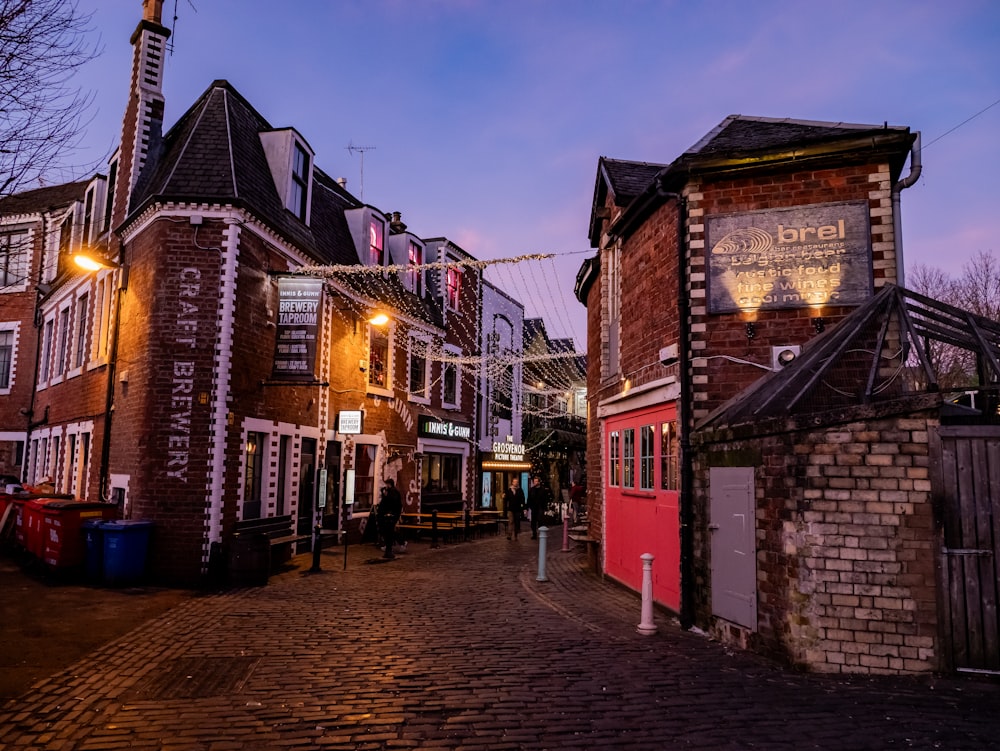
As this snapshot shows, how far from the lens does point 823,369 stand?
7.33m

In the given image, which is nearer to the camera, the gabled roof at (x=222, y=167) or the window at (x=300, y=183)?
the gabled roof at (x=222, y=167)

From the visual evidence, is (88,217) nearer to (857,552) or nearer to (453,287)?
(453,287)

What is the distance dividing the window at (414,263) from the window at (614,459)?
11.6m

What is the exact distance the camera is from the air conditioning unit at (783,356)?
8617 mm

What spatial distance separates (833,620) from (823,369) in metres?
2.54

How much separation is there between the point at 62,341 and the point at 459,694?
18.6 meters

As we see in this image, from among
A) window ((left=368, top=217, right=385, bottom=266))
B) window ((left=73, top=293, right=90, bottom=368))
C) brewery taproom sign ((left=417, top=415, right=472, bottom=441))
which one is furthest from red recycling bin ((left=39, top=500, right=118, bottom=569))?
brewery taproom sign ((left=417, top=415, right=472, bottom=441))

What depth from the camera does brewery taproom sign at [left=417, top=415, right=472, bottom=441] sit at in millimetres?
22594

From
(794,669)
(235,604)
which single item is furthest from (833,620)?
(235,604)

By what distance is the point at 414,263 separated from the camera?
22750 millimetres

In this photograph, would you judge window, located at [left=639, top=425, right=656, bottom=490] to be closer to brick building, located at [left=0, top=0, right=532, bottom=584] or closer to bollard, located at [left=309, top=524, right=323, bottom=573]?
brick building, located at [left=0, top=0, right=532, bottom=584]

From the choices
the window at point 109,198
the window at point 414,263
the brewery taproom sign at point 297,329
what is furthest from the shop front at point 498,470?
the window at point 109,198

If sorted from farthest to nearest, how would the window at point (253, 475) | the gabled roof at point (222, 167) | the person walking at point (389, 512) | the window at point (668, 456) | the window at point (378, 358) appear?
the window at point (378, 358)
the person walking at point (389, 512)
the window at point (253, 475)
the gabled roof at point (222, 167)
the window at point (668, 456)

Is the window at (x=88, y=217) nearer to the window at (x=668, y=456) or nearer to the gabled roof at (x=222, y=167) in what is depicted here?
the gabled roof at (x=222, y=167)
